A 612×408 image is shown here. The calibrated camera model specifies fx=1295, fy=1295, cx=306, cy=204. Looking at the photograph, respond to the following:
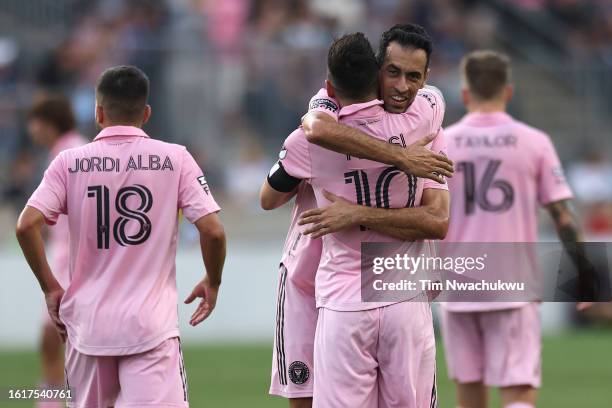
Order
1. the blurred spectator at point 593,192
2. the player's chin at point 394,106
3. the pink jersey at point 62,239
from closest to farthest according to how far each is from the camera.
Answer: the player's chin at point 394,106, the pink jersey at point 62,239, the blurred spectator at point 593,192

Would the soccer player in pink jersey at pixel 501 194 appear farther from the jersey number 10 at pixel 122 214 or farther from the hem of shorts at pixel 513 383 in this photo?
the jersey number 10 at pixel 122 214

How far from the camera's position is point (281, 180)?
22.3ft

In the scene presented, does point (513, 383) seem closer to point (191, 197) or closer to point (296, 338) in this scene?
point (296, 338)

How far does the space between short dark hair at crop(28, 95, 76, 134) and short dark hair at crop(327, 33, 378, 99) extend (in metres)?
4.43

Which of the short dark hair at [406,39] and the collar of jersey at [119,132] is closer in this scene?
the short dark hair at [406,39]

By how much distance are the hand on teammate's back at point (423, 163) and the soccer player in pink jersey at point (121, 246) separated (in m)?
1.20

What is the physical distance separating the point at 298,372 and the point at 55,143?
13.5ft

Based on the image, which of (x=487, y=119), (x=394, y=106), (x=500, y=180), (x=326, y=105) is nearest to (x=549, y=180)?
(x=500, y=180)

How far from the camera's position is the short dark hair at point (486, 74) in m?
8.64

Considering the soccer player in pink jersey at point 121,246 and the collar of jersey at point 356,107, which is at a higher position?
the collar of jersey at point 356,107

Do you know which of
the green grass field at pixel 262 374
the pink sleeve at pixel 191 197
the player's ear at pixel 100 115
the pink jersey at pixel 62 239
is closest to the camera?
the pink sleeve at pixel 191 197

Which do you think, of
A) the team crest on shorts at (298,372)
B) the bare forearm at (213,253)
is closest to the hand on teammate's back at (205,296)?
the bare forearm at (213,253)

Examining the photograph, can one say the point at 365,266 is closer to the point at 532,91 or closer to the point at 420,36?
the point at 420,36

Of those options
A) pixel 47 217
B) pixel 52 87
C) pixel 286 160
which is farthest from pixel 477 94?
pixel 52 87
